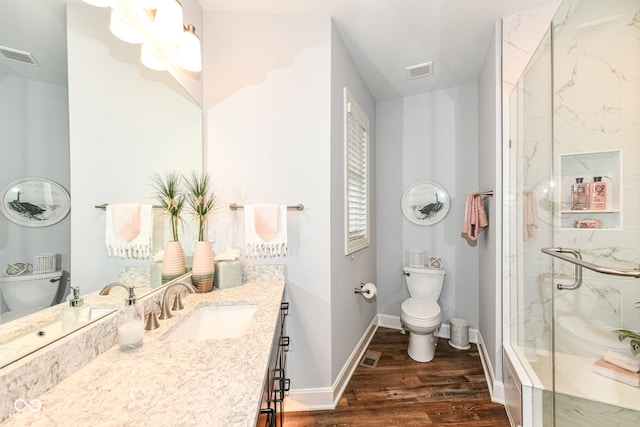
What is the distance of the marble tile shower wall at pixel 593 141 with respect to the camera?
139 centimetres

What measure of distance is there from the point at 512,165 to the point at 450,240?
110 centimetres

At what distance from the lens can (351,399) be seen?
1.75 m

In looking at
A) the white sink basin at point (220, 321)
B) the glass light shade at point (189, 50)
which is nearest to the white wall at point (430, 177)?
the white sink basin at point (220, 321)

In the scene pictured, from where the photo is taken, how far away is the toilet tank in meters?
2.54

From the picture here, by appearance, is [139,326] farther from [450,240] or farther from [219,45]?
[450,240]

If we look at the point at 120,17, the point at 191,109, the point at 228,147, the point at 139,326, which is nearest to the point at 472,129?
the point at 228,147

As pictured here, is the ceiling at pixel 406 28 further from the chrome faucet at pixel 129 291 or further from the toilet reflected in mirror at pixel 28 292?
the chrome faucet at pixel 129 291

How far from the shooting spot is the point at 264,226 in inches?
61.6

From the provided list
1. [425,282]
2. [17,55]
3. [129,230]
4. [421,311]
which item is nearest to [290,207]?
[129,230]

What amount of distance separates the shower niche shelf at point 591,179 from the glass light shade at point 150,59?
226cm

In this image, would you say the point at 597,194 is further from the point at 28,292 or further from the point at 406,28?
the point at 28,292

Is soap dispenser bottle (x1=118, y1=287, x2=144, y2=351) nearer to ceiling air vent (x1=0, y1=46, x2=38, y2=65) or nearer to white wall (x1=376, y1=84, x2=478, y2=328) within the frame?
ceiling air vent (x1=0, y1=46, x2=38, y2=65)

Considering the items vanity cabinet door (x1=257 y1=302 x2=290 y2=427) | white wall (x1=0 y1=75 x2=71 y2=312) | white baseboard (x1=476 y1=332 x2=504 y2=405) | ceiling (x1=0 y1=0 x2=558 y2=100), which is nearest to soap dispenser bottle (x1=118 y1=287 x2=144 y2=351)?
white wall (x1=0 y1=75 x2=71 y2=312)

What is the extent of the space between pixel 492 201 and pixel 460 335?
135cm
